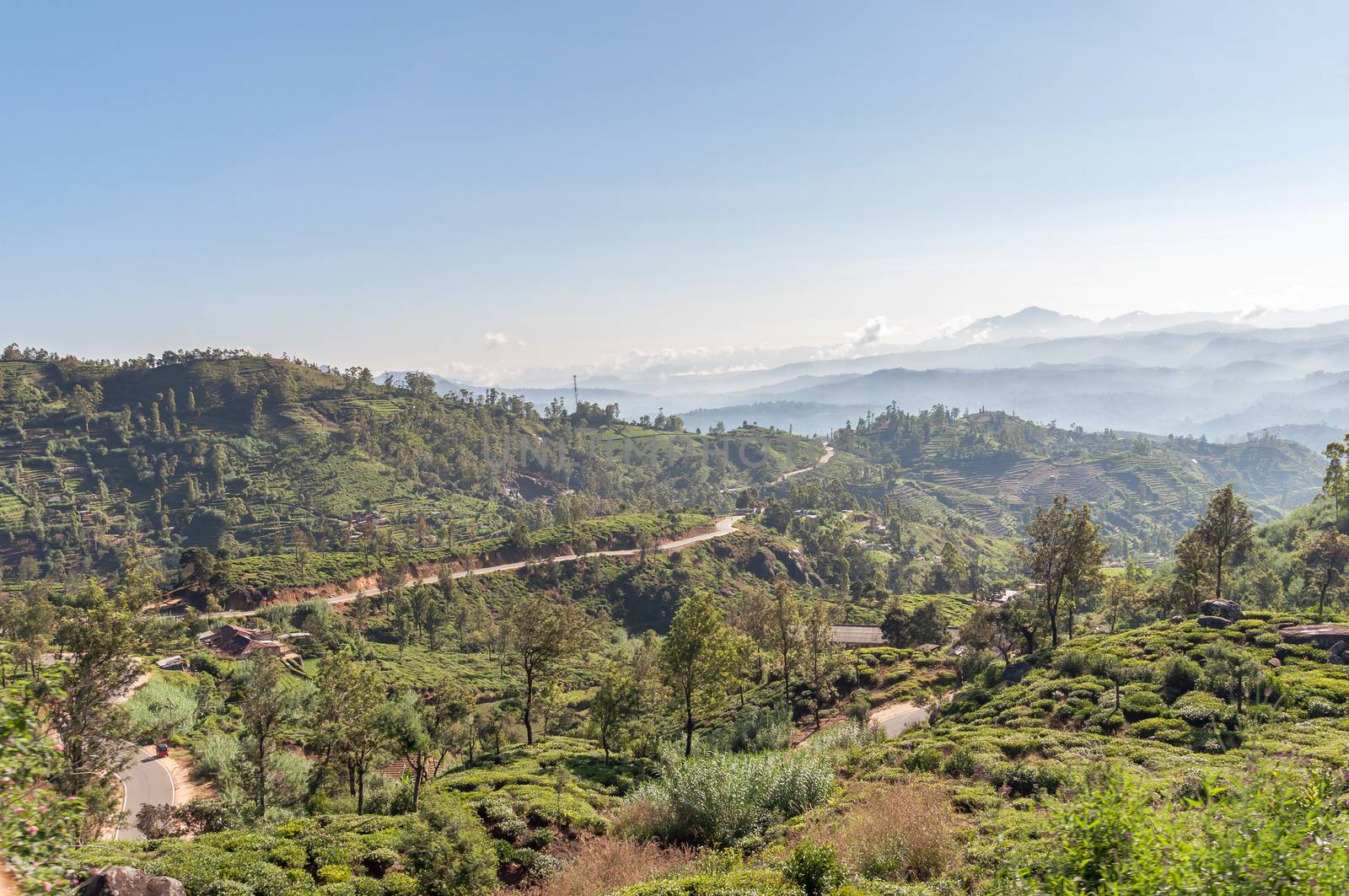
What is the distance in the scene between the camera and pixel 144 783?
4131cm

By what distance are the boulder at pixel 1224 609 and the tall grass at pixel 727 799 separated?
32746 millimetres

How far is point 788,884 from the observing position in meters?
14.3

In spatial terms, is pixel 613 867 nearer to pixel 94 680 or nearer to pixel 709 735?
pixel 709 735

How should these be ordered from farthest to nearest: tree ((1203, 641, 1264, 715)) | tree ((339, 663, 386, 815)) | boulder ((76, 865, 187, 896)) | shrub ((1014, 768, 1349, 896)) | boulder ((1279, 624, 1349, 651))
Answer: boulder ((1279, 624, 1349, 651))
tree ((339, 663, 386, 815))
tree ((1203, 641, 1264, 715))
boulder ((76, 865, 187, 896))
shrub ((1014, 768, 1349, 896))

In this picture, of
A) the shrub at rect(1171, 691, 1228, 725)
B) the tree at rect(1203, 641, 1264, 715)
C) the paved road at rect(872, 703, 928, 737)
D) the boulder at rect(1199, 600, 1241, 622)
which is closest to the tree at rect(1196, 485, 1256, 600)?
the boulder at rect(1199, 600, 1241, 622)

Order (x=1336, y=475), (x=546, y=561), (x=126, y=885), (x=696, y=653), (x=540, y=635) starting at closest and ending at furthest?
(x=126, y=885) → (x=696, y=653) → (x=540, y=635) → (x=1336, y=475) → (x=546, y=561)

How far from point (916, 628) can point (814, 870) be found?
58.0m

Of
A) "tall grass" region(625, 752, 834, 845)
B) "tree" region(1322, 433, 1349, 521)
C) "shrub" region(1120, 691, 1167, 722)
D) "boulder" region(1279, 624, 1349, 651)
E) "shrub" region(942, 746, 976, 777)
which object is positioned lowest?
"shrub" region(1120, 691, 1167, 722)

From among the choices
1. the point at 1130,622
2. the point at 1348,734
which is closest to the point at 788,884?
the point at 1348,734

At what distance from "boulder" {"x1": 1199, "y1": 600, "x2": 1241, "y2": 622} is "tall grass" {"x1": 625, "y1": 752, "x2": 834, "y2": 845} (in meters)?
32.7

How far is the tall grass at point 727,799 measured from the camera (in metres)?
21.1

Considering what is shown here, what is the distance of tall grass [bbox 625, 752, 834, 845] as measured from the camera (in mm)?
21062

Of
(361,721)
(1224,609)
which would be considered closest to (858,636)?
(1224,609)

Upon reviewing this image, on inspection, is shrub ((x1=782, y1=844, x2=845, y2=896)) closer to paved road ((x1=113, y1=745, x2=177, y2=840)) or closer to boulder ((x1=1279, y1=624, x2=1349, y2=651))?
boulder ((x1=1279, y1=624, x2=1349, y2=651))
